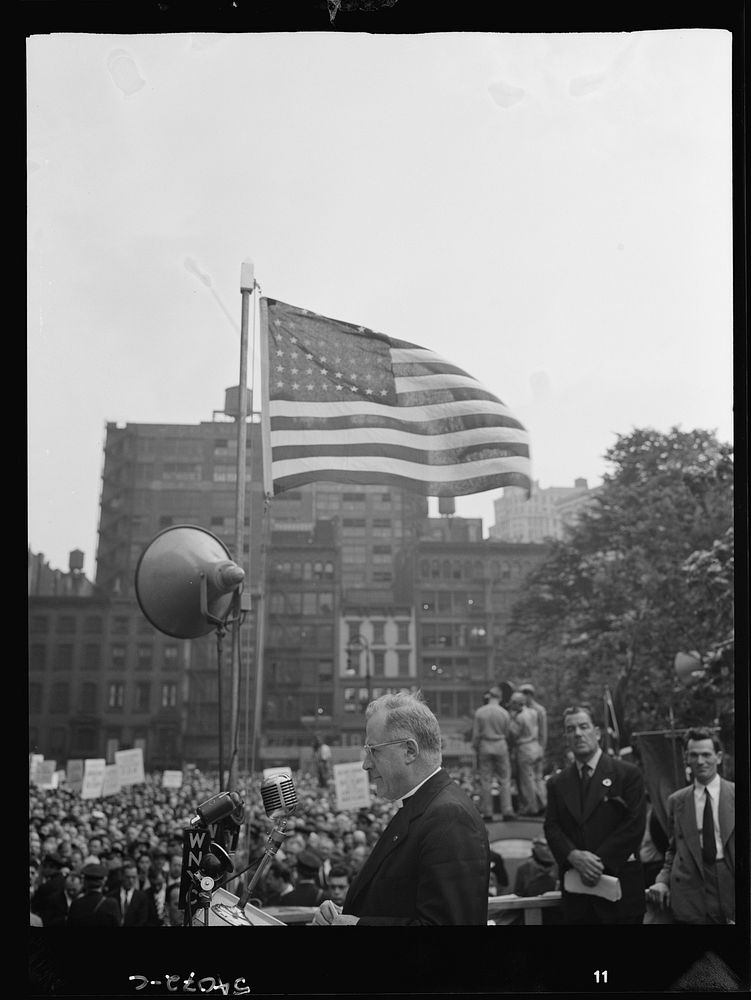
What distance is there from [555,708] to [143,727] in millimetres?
3505

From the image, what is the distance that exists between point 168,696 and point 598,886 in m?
4.17

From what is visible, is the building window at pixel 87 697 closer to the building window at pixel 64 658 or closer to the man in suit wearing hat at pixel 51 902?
the building window at pixel 64 658

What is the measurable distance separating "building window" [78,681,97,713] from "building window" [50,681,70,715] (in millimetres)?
93

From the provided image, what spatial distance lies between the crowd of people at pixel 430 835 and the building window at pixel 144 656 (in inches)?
35.6

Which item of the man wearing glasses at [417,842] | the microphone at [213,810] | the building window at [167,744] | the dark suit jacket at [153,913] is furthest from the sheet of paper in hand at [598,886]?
the building window at [167,744]

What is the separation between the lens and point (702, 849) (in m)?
4.75

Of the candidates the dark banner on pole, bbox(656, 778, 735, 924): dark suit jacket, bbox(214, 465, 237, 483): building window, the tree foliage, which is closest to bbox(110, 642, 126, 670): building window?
bbox(214, 465, 237, 483): building window

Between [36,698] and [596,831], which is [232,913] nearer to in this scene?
[596,831]

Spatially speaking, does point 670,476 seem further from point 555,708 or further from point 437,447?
Answer: point 437,447

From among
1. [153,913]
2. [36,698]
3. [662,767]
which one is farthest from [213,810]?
[36,698]

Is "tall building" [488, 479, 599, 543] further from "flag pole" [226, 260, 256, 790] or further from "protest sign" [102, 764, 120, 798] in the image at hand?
"protest sign" [102, 764, 120, 798]

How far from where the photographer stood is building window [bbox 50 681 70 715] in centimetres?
744
